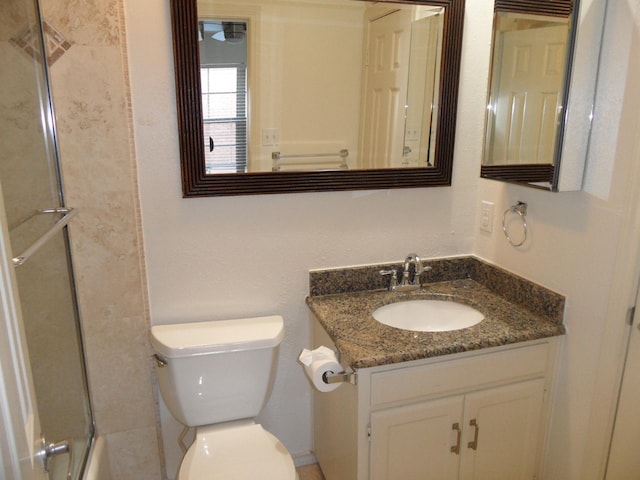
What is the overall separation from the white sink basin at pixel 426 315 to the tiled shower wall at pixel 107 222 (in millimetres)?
894

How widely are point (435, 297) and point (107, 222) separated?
1220mm

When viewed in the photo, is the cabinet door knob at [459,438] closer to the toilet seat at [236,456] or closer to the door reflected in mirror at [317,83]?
the toilet seat at [236,456]

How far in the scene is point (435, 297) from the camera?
1875 mm

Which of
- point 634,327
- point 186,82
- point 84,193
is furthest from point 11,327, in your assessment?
point 634,327

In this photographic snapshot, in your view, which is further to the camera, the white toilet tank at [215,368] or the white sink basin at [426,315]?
the white sink basin at [426,315]

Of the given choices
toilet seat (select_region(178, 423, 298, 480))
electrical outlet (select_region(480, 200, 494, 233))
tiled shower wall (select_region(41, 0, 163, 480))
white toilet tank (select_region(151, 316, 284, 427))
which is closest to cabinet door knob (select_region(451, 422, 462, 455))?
toilet seat (select_region(178, 423, 298, 480))

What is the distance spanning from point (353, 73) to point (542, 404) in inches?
52.5

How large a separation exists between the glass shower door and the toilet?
30cm

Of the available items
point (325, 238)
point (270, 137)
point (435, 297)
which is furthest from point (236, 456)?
point (270, 137)

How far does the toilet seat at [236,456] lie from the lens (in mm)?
1470

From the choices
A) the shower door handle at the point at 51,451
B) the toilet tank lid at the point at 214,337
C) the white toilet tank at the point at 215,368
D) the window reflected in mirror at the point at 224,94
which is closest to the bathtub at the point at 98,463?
the shower door handle at the point at 51,451

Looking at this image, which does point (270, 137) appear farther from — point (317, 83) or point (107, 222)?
point (107, 222)

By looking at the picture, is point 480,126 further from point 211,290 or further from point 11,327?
point 11,327

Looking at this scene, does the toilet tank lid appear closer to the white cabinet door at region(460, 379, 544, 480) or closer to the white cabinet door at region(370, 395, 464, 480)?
the white cabinet door at region(370, 395, 464, 480)
